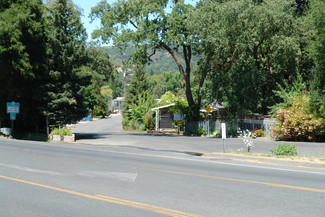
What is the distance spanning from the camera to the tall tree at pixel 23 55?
26.5 m

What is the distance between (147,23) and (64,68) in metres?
8.47

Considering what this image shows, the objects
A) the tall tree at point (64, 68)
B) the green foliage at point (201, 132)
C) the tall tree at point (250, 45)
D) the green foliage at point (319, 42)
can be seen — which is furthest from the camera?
the green foliage at point (201, 132)

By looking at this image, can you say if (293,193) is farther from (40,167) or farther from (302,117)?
(302,117)

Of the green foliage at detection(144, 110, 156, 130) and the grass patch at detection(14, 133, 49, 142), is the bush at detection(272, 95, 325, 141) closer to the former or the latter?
the grass patch at detection(14, 133, 49, 142)

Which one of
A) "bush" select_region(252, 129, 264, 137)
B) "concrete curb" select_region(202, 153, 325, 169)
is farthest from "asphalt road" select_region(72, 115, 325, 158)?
"bush" select_region(252, 129, 264, 137)

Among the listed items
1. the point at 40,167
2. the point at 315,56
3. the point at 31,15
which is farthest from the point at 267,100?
the point at 40,167

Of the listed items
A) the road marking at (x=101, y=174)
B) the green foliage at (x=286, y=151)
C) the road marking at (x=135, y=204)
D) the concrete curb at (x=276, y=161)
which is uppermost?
the green foliage at (x=286, y=151)

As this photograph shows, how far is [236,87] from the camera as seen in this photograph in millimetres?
30391

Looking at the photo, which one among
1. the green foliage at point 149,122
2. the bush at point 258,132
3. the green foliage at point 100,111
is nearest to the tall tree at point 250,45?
the bush at point 258,132

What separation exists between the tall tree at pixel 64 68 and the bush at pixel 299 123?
1560 centimetres

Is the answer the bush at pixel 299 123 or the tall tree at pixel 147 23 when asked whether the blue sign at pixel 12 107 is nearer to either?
the tall tree at pixel 147 23

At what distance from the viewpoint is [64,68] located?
1093 inches

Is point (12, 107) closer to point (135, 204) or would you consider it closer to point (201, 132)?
point (201, 132)

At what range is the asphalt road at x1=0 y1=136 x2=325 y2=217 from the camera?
6.40 metres
